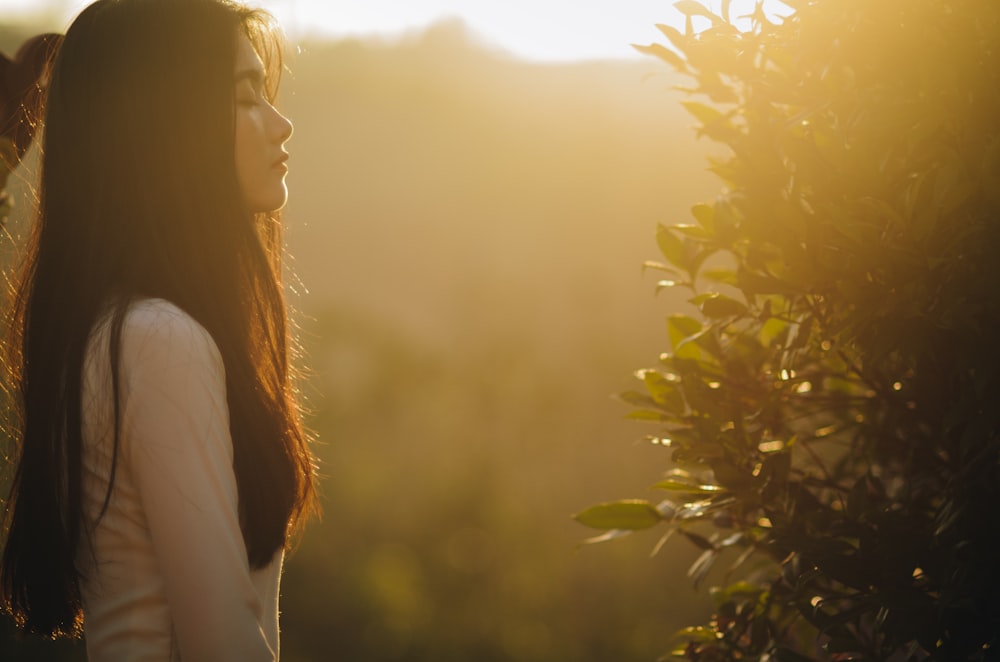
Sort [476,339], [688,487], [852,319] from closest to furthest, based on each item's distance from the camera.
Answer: [852,319] < [688,487] < [476,339]

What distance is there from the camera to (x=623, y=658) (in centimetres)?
571

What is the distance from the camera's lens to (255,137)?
1332 mm

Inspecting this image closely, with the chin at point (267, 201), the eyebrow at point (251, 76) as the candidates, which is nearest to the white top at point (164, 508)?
the chin at point (267, 201)

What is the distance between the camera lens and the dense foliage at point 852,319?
1086mm

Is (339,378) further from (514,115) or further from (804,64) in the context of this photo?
(804,64)

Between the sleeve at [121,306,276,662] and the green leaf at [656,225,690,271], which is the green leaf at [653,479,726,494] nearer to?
the green leaf at [656,225,690,271]

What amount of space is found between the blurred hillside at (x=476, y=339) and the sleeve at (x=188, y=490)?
4281 millimetres

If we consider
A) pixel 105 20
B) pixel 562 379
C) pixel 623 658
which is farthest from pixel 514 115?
pixel 105 20

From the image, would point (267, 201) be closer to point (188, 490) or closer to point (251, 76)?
point (251, 76)

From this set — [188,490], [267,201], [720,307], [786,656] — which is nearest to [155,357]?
[188,490]

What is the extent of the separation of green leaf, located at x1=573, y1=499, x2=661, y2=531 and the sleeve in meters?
0.57

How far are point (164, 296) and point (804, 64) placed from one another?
848mm

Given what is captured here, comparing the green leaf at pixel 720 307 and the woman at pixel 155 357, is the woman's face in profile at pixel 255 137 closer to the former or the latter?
the woman at pixel 155 357

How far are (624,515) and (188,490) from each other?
2.30ft
